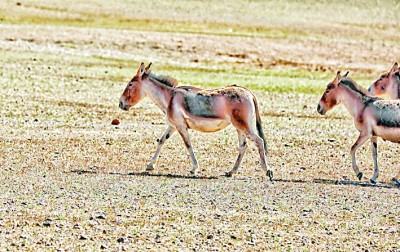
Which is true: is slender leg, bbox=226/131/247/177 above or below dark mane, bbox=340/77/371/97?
below

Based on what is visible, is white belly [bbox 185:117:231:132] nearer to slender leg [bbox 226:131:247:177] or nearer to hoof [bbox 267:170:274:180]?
slender leg [bbox 226:131:247:177]

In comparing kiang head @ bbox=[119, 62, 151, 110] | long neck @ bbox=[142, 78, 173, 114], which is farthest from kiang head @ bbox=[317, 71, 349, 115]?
kiang head @ bbox=[119, 62, 151, 110]

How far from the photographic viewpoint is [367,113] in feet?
57.0

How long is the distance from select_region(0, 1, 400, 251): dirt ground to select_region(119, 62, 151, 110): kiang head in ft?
3.24

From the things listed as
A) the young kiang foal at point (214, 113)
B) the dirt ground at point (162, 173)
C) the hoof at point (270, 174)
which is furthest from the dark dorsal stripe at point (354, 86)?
the hoof at point (270, 174)

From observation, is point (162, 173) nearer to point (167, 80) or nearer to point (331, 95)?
point (167, 80)

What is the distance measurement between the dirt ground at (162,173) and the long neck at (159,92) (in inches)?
41.6

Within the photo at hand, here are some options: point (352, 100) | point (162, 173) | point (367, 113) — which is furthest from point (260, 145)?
point (352, 100)

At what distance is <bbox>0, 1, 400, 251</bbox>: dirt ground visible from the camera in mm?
12148

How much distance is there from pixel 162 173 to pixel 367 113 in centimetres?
352

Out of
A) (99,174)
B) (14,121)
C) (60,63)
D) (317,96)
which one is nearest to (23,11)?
(60,63)

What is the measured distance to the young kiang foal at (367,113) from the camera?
1692 centimetres

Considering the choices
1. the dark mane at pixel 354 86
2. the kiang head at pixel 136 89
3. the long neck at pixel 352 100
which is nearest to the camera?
the long neck at pixel 352 100

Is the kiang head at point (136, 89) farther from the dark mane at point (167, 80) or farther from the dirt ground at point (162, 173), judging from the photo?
the dirt ground at point (162, 173)
